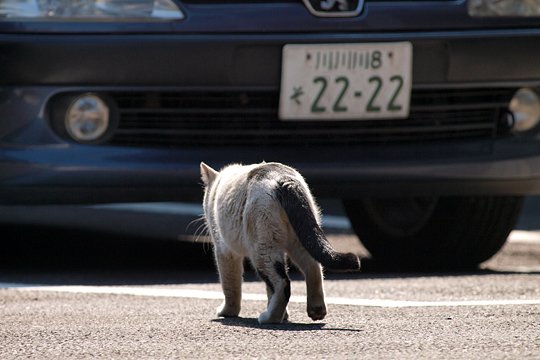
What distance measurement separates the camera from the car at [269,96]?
6.33 m

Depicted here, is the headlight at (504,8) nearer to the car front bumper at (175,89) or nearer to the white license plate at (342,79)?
the car front bumper at (175,89)

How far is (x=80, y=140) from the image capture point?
252 inches

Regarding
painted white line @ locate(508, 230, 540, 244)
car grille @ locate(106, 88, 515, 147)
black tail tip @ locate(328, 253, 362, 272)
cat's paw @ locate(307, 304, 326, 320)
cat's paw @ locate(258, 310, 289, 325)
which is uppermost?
car grille @ locate(106, 88, 515, 147)

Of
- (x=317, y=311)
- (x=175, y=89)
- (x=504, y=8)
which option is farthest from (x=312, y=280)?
(x=504, y=8)

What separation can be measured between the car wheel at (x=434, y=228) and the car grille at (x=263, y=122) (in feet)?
1.63

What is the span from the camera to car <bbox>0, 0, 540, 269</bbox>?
6332 mm

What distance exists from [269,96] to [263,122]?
0.11 metres

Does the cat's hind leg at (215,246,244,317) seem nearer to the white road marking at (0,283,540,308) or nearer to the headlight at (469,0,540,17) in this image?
the white road marking at (0,283,540,308)

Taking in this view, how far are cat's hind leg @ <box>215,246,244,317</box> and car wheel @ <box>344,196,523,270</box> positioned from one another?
1973 millimetres

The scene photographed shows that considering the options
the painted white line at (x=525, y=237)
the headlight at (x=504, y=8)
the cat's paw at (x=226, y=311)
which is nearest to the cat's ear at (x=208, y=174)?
the cat's paw at (x=226, y=311)

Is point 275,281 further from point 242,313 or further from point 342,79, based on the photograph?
point 342,79

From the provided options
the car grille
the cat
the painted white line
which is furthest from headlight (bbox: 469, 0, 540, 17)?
the painted white line

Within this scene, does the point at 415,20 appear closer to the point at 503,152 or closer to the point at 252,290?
the point at 503,152

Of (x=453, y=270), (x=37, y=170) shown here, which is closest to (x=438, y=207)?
(x=453, y=270)
